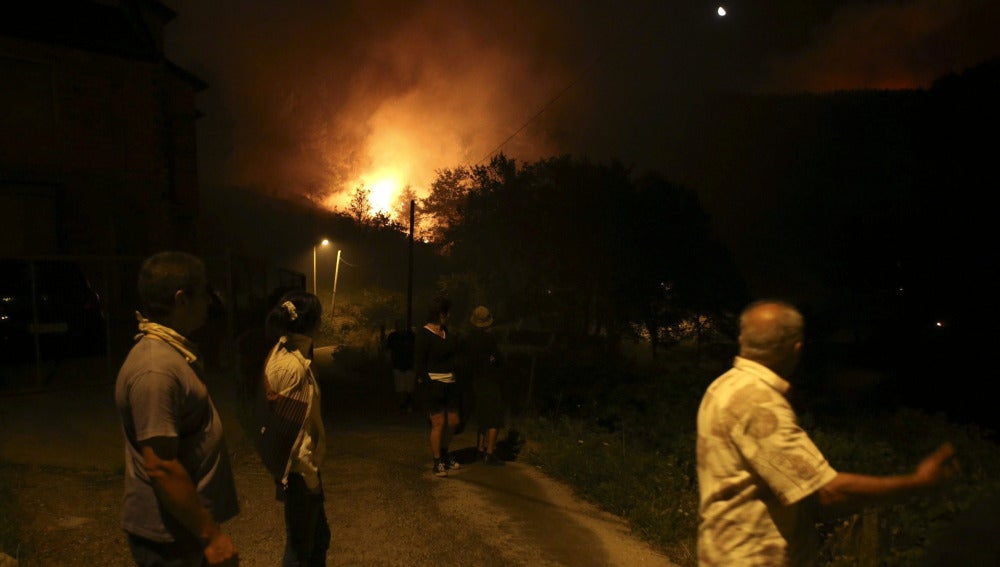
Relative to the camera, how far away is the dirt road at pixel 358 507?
15.7 ft

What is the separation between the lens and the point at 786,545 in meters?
2.37

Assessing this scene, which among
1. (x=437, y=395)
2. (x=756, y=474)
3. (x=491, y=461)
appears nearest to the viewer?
(x=756, y=474)

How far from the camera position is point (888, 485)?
2240mm

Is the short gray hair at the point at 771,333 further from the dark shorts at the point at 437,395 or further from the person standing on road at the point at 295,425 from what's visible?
the dark shorts at the point at 437,395

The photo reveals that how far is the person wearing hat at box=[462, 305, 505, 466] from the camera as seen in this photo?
7.12m

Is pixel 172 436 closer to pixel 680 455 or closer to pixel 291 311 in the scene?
pixel 291 311

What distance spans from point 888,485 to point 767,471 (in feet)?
1.19

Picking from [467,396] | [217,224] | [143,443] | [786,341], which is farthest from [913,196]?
[217,224]

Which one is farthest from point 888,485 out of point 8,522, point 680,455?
point 8,522

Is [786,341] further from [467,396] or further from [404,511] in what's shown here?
[467,396]

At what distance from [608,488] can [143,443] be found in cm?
451

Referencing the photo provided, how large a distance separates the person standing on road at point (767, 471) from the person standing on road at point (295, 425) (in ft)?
6.11

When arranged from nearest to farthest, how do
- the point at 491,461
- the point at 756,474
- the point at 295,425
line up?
the point at 756,474, the point at 295,425, the point at 491,461

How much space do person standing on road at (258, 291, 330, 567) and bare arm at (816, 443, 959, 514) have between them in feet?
7.42
